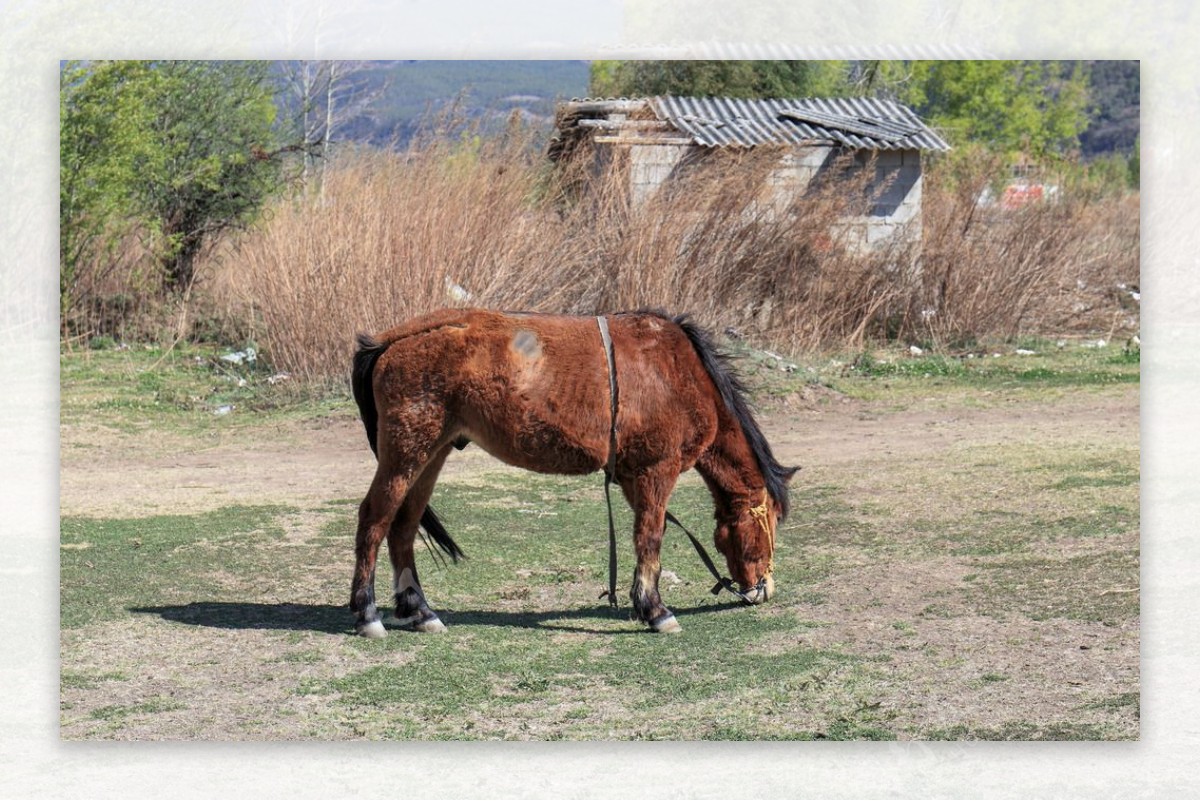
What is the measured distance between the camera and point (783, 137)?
50.8 feet

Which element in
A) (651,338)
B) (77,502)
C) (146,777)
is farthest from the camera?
(77,502)

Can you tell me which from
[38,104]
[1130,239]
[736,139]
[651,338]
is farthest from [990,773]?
[1130,239]

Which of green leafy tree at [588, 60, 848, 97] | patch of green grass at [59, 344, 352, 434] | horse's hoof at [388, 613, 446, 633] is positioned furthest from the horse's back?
green leafy tree at [588, 60, 848, 97]

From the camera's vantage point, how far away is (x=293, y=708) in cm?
480

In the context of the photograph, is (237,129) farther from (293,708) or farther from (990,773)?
(990,773)

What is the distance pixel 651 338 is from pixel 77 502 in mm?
4302

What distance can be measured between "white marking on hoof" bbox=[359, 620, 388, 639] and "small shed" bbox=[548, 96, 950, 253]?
8.04 meters

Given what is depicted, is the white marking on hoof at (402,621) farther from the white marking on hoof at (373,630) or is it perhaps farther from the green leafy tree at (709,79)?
the green leafy tree at (709,79)

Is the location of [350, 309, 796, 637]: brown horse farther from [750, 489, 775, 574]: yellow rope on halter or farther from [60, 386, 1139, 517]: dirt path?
[60, 386, 1139, 517]: dirt path

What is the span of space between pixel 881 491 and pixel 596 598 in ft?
8.96

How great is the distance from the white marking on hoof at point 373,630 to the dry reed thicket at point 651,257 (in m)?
6.28

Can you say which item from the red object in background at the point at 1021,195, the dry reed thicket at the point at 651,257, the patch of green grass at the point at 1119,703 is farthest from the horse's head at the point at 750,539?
the red object in background at the point at 1021,195

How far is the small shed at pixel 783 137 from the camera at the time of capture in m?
13.7

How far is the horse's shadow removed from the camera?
5.77 metres
